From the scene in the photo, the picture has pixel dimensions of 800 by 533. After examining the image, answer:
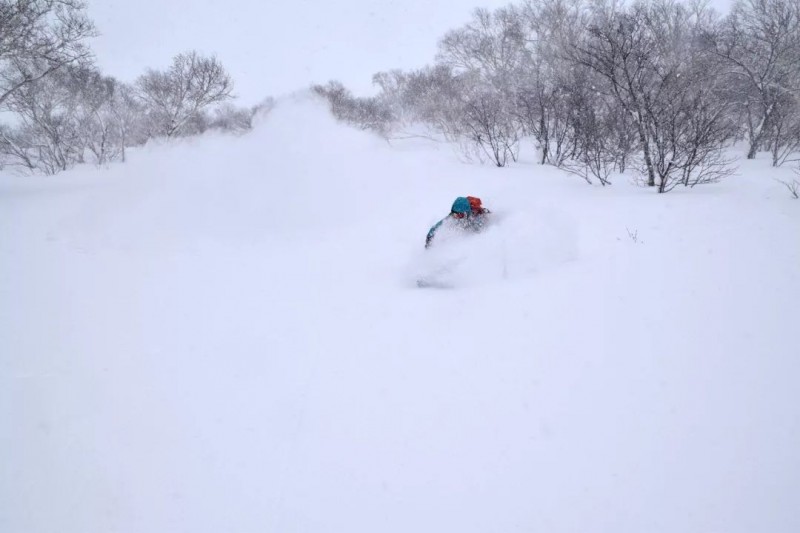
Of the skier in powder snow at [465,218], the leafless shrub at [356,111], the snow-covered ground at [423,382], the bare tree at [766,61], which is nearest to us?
the snow-covered ground at [423,382]

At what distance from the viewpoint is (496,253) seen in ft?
15.8

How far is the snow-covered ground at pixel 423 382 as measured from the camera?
199cm

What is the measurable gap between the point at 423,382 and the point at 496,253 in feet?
8.01

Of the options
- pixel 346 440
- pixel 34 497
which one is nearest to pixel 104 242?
pixel 34 497

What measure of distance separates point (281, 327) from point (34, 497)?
7.20 feet

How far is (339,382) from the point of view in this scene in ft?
9.93

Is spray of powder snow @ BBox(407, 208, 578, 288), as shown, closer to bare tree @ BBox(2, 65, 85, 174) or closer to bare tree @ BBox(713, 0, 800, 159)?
bare tree @ BBox(713, 0, 800, 159)

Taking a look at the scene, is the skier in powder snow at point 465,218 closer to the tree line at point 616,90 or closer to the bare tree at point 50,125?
the tree line at point 616,90

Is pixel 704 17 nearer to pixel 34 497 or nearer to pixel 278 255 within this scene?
pixel 278 255

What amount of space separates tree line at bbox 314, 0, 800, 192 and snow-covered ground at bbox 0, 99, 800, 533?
132 inches

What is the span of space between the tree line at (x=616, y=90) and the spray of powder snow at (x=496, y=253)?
4656 mm

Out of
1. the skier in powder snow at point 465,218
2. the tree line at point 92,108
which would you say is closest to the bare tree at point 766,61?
the skier in powder snow at point 465,218

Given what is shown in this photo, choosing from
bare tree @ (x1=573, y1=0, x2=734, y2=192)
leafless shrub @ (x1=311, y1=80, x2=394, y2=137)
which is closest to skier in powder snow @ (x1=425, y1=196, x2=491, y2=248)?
bare tree @ (x1=573, y1=0, x2=734, y2=192)

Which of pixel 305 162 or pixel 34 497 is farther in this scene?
pixel 305 162
